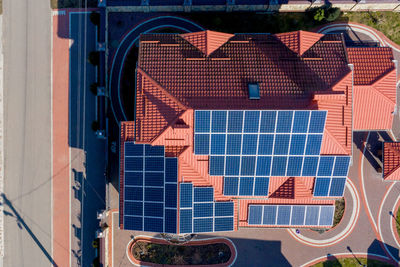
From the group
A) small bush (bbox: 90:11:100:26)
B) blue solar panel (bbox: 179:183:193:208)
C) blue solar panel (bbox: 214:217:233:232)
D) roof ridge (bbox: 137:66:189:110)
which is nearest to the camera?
roof ridge (bbox: 137:66:189:110)

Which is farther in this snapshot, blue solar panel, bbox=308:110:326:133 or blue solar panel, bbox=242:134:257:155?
blue solar panel, bbox=242:134:257:155

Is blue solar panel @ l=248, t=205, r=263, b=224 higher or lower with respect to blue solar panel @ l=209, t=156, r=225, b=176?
lower

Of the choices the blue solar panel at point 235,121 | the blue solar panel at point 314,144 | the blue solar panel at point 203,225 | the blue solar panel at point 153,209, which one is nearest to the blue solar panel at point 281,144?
the blue solar panel at point 314,144

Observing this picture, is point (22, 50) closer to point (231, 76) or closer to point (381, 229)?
point (231, 76)

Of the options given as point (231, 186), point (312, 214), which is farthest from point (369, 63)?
point (231, 186)

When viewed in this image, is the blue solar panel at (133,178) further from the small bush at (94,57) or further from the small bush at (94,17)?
the small bush at (94,17)

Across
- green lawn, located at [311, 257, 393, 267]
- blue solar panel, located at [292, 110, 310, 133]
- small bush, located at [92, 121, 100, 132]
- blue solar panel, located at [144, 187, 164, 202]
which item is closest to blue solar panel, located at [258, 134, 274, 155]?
blue solar panel, located at [292, 110, 310, 133]

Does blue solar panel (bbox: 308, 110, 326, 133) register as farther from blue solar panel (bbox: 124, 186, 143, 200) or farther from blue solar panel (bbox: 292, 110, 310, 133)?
blue solar panel (bbox: 124, 186, 143, 200)

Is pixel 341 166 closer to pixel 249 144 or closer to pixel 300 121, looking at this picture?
pixel 300 121
